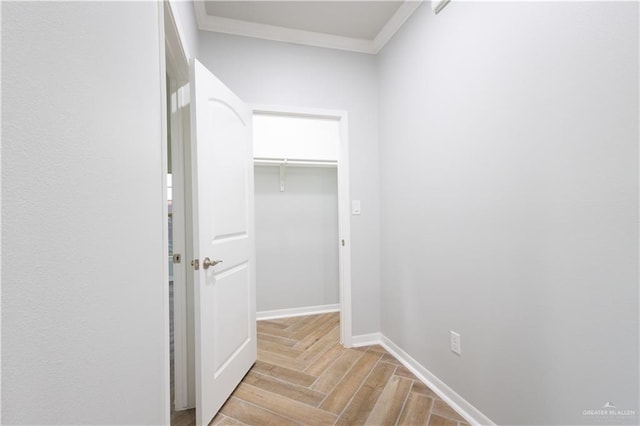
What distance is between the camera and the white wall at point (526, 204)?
94cm

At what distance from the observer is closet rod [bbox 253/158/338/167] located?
9.50 feet

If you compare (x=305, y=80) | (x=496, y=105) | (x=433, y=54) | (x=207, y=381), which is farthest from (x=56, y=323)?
(x=305, y=80)

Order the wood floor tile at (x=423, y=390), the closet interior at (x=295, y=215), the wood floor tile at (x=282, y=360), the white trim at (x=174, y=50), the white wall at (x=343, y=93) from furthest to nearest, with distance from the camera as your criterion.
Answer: the closet interior at (x=295, y=215) → the white wall at (x=343, y=93) → the wood floor tile at (x=282, y=360) → the wood floor tile at (x=423, y=390) → the white trim at (x=174, y=50)

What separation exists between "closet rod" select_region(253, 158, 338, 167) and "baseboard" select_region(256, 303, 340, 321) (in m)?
1.63

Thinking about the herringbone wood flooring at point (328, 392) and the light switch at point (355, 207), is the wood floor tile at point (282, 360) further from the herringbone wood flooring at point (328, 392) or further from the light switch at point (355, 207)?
the light switch at point (355, 207)

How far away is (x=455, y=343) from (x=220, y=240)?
153 centimetres

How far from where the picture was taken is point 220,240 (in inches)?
65.6

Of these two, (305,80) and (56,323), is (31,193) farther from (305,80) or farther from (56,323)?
(305,80)

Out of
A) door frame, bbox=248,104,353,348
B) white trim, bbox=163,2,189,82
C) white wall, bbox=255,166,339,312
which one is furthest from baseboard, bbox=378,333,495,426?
white trim, bbox=163,2,189,82

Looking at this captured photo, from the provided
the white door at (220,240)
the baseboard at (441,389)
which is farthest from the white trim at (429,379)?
the white door at (220,240)

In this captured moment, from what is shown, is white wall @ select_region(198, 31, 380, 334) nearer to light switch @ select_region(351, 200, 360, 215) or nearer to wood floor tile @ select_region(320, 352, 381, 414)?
light switch @ select_region(351, 200, 360, 215)

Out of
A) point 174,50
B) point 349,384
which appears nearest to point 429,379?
point 349,384

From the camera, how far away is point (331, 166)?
10.6 feet

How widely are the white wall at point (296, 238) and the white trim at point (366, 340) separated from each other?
2.96 feet
